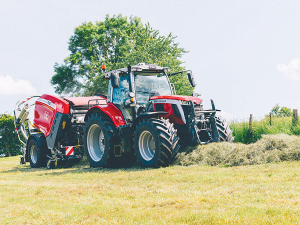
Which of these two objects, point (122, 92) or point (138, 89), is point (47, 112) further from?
point (138, 89)

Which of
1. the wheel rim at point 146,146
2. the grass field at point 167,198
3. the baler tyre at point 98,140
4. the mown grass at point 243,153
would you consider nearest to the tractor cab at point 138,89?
the baler tyre at point 98,140

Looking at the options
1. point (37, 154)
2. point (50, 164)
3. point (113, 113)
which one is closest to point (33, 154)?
point (37, 154)

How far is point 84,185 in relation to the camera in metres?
7.60

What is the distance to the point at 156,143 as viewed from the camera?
8969 mm

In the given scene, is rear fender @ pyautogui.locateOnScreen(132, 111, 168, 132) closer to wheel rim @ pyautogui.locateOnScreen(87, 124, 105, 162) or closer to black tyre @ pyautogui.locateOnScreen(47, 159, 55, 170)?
wheel rim @ pyautogui.locateOnScreen(87, 124, 105, 162)

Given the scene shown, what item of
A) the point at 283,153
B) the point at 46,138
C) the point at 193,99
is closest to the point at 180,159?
the point at 193,99

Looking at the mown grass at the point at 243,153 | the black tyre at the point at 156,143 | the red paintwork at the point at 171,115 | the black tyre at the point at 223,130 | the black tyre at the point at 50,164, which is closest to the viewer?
the mown grass at the point at 243,153

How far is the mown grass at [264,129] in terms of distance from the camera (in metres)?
14.3

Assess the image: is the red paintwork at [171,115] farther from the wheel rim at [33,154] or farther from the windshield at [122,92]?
the wheel rim at [33,154]

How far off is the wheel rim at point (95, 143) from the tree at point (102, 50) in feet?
61.7

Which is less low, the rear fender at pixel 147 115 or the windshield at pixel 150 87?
the windshield at pixel 150 87

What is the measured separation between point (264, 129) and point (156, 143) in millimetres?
7219

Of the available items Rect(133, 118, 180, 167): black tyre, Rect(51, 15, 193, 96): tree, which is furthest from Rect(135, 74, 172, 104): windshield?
Rect(51, 15, 193, 96): tree

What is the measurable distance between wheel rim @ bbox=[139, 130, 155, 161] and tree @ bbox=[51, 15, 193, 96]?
67.5 feet
